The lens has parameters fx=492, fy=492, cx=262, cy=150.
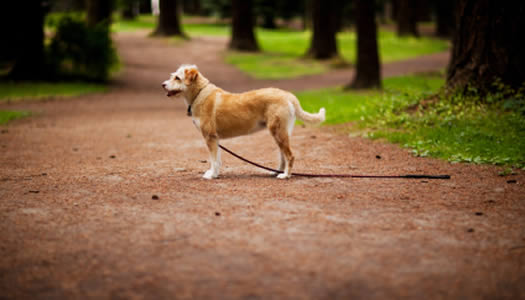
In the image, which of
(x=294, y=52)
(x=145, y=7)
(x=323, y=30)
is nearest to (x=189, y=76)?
(x=323, y=30)

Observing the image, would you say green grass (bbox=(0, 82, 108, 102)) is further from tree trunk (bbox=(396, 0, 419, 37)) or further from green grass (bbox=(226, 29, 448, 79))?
tree trunk (bbox=(396, 0, 419, 37))

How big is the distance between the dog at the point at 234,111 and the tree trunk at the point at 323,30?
21208 millimetres

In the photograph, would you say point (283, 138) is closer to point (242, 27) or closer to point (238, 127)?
point (238, 127)

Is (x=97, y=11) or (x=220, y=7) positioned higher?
(x=220, y=7)

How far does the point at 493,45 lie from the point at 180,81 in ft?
21.3

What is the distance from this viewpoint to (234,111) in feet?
19.8

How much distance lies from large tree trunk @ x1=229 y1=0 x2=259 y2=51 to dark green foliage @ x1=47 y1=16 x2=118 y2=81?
37.0 feet

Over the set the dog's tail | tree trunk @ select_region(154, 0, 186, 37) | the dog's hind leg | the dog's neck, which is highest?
tree trunk @ select_region(154, 0, 186, 37)

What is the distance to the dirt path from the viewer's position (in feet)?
10.6

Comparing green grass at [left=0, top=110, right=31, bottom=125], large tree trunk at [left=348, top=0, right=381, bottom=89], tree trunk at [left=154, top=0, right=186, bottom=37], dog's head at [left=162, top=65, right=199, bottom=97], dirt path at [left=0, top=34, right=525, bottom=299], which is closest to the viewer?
dirt path at [left=0, top=34, right=525, bottom=299]

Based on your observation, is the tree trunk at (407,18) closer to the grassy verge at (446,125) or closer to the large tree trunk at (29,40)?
the large tree trunk at (29,40)

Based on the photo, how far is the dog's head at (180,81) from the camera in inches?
236

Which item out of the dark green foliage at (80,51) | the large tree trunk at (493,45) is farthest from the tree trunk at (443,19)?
the large tree trunk at (493,45)

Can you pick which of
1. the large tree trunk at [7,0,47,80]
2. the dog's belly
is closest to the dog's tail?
the dog's belly
